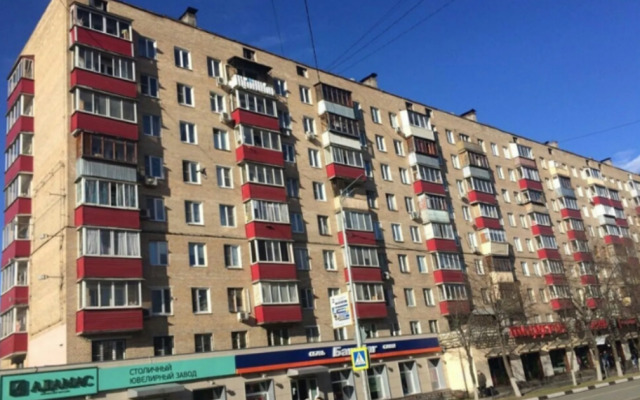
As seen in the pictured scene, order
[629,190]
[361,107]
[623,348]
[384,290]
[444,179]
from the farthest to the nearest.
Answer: [629,190]
[623,348]
[444,179]
[361,107]
[384,290]

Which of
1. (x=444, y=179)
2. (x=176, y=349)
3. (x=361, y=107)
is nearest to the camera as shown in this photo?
(x=176, y=349)

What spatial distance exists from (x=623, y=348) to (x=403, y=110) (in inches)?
1524

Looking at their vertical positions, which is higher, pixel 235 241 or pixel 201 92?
pixel 201 92

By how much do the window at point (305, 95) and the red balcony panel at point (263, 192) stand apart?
1013 centimetres

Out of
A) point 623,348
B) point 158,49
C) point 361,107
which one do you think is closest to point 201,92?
point 158,49

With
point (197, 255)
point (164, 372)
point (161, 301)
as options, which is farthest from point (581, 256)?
point (164, 372)

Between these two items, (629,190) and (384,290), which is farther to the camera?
(629,190)

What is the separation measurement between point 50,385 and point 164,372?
5474 millimetres

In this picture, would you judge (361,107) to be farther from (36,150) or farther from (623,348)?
(623,348)

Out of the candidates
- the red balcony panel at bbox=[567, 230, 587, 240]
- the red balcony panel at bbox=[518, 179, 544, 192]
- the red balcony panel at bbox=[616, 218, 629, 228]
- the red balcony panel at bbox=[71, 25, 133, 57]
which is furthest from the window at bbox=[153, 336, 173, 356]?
the red balcony panel at bbox=[616, 218, 629, 228]

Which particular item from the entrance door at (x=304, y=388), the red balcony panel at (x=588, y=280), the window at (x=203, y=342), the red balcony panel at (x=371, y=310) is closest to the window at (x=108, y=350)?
the window at (x=203, y=342)

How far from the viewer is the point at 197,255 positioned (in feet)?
Result: 114

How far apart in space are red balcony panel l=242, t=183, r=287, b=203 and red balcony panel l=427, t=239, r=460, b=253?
16.0m

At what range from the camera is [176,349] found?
3148cm
